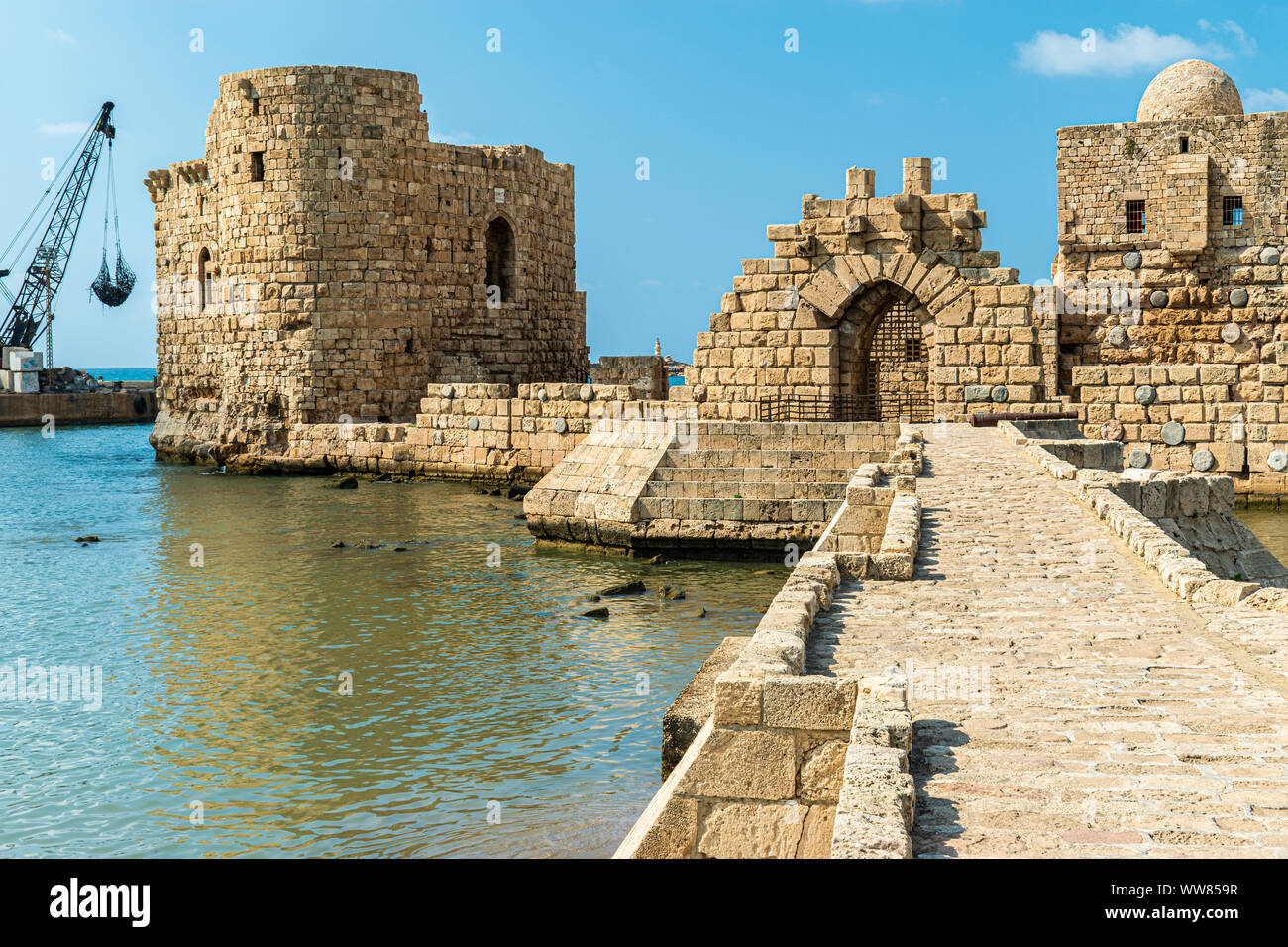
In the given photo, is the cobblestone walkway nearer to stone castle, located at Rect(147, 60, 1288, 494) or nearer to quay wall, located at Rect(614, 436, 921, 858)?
quay wall, located at Rect(614, 436, 921, 858)

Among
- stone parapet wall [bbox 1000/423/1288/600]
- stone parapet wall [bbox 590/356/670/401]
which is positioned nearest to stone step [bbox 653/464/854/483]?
stone parapet wall [bbox 1000/423/1288/600]

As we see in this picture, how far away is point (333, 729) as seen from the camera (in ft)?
26.0

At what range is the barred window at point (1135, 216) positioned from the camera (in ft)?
76.3

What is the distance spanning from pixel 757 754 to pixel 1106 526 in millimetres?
4572

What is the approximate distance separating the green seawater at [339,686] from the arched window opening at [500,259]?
8573 millimetres

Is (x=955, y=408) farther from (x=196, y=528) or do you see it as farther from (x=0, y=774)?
(x=0, y=774)

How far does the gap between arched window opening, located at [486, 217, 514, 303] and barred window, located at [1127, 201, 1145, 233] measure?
1155 cm

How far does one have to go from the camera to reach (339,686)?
29.5 ft

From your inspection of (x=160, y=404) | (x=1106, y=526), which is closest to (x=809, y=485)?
(x=1106, y=526)

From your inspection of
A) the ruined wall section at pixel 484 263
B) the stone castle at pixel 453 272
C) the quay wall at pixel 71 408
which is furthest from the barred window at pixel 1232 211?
the quay wall at pixel 71 408

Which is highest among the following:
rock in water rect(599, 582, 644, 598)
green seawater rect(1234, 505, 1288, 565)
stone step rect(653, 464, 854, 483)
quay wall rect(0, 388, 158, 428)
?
quay wall rect(0, 388, 158, 428)

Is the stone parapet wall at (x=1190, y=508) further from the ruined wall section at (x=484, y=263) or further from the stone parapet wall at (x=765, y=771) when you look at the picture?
the ruined wall section at (x=484, y=263)

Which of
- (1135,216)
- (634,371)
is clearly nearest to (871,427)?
(634,371)

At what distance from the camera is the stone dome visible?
76.9 ft
